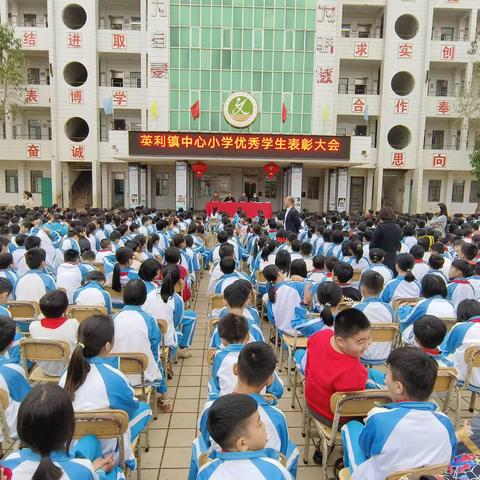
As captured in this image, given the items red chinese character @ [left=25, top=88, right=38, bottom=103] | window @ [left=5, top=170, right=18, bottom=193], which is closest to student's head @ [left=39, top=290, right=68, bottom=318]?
red chinese character @ [left=25, top=88, right=38, bottom=103]

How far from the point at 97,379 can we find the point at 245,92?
22.1m

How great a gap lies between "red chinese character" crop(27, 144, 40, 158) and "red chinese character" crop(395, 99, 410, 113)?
70.0 ft

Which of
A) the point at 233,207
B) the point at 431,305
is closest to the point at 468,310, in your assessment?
the point at 431,305

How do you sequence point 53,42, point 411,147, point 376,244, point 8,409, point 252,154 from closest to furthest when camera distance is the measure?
1. point 8,409
2. point 376,244
3. point 252,154
4. point 53,42
5. point 411,147

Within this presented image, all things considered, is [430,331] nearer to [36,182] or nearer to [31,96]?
[31,96]

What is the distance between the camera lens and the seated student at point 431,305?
14.0ft

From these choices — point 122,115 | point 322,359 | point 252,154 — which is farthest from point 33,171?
point 322,359

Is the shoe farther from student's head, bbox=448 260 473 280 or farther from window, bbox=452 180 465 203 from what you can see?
window, bbox=452 180 465 203

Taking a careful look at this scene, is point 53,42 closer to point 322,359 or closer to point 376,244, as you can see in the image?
point 376,244

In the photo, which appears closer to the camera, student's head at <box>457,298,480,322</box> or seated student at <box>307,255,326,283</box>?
student's head at <box>457,298,480,322</box>

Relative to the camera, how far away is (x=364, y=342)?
2834mm

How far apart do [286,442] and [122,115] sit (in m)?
26.4

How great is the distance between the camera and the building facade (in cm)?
2291

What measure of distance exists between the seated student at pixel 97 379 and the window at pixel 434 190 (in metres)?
27.9
